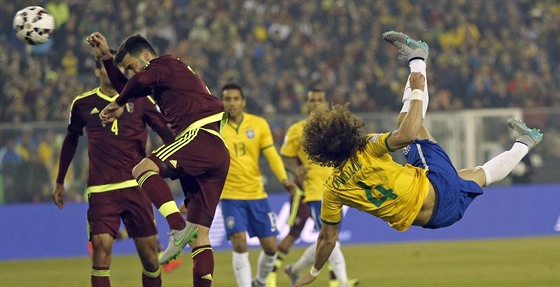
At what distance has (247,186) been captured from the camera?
42.2 ft

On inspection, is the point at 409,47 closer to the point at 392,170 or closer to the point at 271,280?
the point at 392,170

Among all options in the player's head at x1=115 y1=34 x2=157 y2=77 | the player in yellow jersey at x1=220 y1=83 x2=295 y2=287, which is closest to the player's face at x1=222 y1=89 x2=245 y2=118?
the player in yellow jersey at x1=220 y1=83 x2=295 y2=287

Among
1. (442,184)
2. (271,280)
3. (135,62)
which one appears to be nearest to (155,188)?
(135,62)

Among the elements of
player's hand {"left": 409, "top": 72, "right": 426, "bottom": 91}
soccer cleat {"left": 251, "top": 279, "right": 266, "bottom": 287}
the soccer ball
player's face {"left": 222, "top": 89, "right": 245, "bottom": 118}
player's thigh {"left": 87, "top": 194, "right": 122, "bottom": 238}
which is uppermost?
the soccer ball

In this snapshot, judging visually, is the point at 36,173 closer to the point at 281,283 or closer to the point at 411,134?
the point at 281,283

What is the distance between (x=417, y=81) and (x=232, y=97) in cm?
481

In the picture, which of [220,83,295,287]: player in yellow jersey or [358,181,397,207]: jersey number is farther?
[220,83,295,287]: player in yellow jersey

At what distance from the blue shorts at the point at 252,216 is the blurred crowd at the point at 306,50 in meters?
10.1

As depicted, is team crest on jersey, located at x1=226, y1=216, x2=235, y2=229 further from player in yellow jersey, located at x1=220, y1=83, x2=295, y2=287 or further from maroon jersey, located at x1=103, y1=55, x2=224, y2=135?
maroon jersey, located at x1=103, y1=55, x2=224, y2=135

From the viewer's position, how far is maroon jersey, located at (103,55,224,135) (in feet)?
29.4

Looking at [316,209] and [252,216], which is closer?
[252,216]

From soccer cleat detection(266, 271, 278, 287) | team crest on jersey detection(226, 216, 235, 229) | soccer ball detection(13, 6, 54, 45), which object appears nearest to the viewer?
soccer ball detection(13, 6, 54, 45)

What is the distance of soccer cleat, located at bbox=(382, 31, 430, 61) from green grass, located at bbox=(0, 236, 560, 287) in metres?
5.07

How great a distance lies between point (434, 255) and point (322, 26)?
34.1 ft
